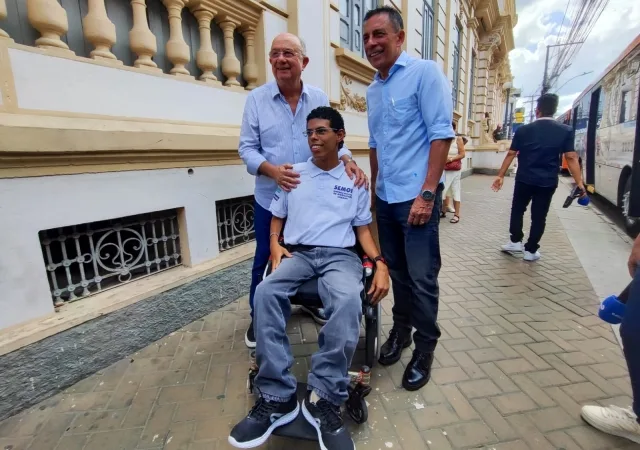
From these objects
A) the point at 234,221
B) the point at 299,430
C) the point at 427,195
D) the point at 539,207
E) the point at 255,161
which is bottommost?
the point at 299,430

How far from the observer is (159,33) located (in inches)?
115

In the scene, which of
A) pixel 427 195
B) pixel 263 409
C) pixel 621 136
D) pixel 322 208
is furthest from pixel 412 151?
pixel 621 136

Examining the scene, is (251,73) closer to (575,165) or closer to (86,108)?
(86,108)

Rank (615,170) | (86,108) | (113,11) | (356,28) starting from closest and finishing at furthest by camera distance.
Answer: (86,108), (113,11), (356,28), (615,170)

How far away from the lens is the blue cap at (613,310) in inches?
65.7

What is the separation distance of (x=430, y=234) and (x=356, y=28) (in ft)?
15.9

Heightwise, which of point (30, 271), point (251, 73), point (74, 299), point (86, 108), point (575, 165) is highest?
point (251, 73)

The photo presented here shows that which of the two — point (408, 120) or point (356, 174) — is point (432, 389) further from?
point (408, 120)

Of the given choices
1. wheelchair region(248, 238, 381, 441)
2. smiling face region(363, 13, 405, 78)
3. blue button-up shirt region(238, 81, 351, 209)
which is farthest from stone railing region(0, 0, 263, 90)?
wheelchair region(248, 238, 381, 441)

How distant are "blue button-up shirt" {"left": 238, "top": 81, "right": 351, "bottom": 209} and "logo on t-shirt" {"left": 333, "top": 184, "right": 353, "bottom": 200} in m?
0.28

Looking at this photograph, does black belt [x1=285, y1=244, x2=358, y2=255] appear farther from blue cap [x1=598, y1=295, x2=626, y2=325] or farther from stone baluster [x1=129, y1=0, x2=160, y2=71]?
Result: stone baluster [x1=129, y1=0, x2=160, y2=71]

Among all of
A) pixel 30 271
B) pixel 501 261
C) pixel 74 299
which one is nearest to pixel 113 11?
pixel 30 271

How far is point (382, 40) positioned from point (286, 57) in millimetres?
582

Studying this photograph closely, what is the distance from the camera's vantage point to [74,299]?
7.80 ft
